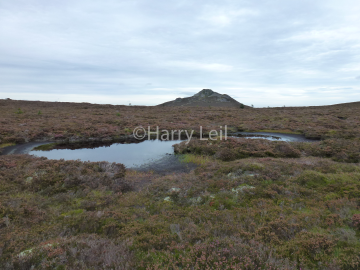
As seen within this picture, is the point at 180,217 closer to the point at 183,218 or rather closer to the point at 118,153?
the point at 183,218

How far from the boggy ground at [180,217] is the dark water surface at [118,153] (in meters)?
3.84

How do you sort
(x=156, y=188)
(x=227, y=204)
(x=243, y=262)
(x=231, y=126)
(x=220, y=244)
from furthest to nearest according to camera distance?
(x=231, y=126) → (x=156, y=188) → (x=227, y=204) → (x=220, y=244) → (x=243, y=262)

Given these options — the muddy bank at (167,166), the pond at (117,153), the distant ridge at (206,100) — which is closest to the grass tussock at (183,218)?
the muddy bank at (167,166)

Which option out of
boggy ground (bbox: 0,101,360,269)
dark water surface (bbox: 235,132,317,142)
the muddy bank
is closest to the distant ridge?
dark water surface (bbox: 235,132,317,142)

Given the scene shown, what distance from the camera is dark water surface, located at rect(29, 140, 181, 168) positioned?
18.1 meters

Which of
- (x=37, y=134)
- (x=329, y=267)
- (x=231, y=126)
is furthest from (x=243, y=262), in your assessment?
(x=231, y=126)

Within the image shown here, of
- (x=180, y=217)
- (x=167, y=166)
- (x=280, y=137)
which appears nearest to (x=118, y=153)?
(x=167, y=166)

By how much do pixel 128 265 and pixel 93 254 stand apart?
3.92ft

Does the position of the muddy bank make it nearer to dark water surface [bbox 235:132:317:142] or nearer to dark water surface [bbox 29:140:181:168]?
dark water surface [bbox 29:140:181:168]

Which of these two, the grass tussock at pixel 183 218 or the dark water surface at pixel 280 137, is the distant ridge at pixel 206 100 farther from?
the grass tussock at pixel 183 218

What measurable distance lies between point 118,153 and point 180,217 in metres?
14.6

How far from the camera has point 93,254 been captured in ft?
17.2

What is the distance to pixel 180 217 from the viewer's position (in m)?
7.77

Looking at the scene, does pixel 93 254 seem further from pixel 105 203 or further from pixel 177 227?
pixel 105 203
